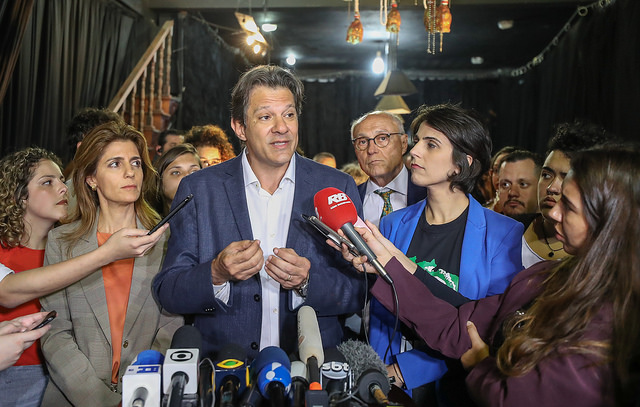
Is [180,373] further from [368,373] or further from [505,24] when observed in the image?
[505,24]

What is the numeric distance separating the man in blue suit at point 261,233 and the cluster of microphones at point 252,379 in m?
0.40

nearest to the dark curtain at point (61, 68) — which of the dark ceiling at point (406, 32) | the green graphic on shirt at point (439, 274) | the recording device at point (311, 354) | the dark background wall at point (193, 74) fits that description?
the dark background wall at point (193, 74)

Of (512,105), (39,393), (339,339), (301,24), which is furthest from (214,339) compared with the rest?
(512,105)

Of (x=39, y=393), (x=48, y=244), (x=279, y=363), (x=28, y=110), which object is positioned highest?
(x=28, y=110)

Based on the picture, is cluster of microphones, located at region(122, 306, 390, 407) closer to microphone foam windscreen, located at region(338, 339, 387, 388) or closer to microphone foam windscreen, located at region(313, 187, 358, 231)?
microphone foam windscreen, located at region(338, 339, 387, 388)

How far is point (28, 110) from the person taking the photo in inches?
205

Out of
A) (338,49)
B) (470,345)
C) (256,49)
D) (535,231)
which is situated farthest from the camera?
(338,49)

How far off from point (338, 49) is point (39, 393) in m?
8.68

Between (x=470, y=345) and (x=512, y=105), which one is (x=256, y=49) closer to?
(x=470, y=345)

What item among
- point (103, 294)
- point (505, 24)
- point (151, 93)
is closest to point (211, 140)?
point (103, 294)

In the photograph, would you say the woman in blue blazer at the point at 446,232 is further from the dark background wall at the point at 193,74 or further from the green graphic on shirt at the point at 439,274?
the dark background wall at the point at 193,74

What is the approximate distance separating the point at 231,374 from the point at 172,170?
1907 millimetres

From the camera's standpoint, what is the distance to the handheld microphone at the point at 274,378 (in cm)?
119

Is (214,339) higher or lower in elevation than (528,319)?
lower
